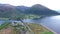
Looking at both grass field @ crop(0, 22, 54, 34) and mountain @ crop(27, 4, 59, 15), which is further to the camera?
mountain @ crop(27, 4, 59, 15)

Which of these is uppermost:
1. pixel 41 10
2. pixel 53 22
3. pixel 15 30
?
pixel 41 10

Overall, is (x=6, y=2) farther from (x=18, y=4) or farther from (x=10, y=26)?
(x=10, y=26)

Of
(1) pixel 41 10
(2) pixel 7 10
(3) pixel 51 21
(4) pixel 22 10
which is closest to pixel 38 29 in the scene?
(3) pixel 51 21

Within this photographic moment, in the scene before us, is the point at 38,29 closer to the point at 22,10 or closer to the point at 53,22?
the point at 53,22

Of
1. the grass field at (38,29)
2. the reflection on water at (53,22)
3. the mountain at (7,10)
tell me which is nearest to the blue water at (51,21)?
the reflection on water at (53,22)

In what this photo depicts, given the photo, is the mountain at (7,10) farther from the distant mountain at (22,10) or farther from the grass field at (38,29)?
the grass field at (38,29)

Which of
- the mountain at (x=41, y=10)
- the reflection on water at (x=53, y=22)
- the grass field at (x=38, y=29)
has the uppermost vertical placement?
the mountain at (x=41, y=10)

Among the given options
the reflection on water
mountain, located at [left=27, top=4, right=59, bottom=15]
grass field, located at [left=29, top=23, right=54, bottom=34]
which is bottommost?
grass field, located at [left=29, top=23, right=54, bottom=34]

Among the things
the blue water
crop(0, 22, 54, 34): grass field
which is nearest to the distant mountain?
the blue water

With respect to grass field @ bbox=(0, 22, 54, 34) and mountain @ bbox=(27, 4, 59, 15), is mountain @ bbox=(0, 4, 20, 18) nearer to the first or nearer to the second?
grass field @ bbox=(0, 22, 54, 34)
